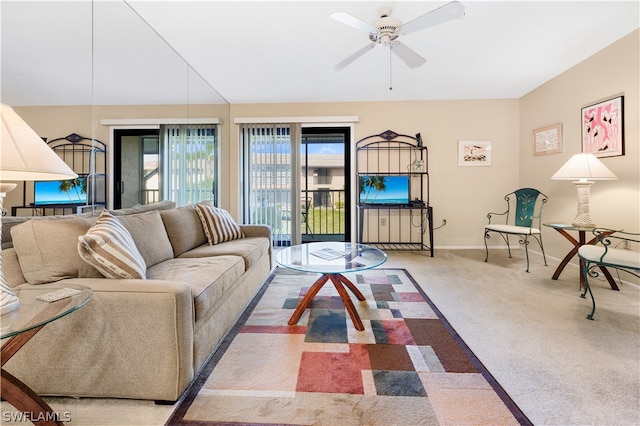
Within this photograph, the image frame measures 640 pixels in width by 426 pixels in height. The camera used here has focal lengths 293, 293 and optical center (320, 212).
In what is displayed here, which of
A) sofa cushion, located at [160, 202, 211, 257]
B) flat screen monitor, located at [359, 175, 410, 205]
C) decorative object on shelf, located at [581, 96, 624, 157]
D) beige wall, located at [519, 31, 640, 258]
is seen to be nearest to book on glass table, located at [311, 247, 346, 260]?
sofa cushion, located at [160, 202, 211, 257]

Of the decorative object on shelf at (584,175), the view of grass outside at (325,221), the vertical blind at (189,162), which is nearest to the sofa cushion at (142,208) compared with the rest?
the vertical blind at (189,162)

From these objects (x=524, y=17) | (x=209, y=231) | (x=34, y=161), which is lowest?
(x=209, y=231)

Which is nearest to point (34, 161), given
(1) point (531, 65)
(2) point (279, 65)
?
(2) point (279, 65)

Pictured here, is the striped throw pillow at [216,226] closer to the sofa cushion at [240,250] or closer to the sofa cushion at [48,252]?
the sofa cushion at [240,250]

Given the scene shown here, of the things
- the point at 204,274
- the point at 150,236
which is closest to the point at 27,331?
the point at 204,274

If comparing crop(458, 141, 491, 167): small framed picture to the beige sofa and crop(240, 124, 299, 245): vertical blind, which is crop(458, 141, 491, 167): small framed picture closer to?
crop(240, 124, 299, 245): vertical blind

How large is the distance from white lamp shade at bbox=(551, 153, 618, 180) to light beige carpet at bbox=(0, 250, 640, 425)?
107 cm

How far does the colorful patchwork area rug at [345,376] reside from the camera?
125cm

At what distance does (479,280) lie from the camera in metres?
3.10

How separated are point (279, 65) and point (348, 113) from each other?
163 centimetres

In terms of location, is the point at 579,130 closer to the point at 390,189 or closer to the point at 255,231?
the point at 390,189

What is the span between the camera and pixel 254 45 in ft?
9.71

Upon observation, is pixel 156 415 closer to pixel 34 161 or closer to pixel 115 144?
pixel 34 161

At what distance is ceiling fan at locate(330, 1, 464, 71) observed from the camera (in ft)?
6.39
